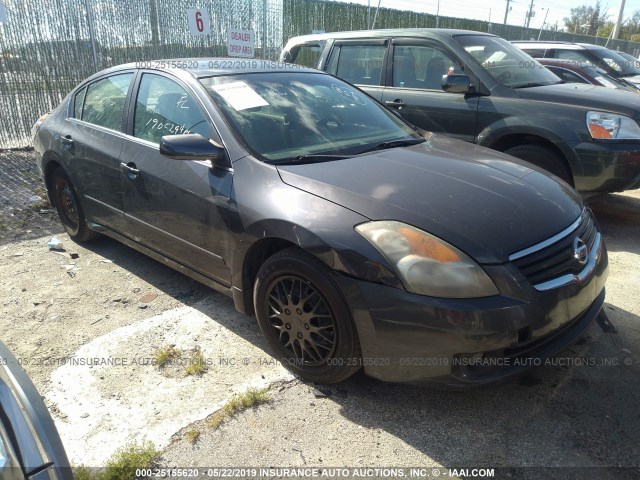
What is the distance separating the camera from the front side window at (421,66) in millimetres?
5379

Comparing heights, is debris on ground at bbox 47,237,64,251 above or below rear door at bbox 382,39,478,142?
below

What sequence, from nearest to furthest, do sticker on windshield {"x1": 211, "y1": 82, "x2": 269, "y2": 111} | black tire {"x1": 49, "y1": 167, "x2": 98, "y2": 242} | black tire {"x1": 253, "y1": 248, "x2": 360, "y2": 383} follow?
black tire {"x1": 253, "y1": 248, "x2": 360, "y2": 383}, sticker on windshield {"x1": 211, "y1": 82, "x2": 269, "y2": 111}, black tire {"x1": 49, "y1": 167, "x2": 98, "y2": 242}

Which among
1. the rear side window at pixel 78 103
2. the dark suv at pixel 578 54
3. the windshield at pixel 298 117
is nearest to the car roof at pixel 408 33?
the windshield at pixel 298 117

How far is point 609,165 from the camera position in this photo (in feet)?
14.7

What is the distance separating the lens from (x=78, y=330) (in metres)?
3.24

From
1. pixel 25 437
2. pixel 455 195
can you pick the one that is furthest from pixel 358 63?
pixel 25 437

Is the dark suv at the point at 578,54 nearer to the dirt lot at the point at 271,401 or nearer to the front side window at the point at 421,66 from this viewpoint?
the front side window at the point at 421,66

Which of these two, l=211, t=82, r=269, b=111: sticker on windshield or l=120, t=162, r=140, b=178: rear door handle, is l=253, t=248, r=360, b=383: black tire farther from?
l=120, t=162, r=140, b=178: rear door handle

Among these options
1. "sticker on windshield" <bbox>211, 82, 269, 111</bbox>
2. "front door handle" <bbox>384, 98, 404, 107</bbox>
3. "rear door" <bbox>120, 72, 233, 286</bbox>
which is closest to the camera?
"rear door" <bbox>120, 72, 233, 286</bbox>

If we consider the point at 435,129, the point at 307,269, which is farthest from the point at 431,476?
the point at 435,129

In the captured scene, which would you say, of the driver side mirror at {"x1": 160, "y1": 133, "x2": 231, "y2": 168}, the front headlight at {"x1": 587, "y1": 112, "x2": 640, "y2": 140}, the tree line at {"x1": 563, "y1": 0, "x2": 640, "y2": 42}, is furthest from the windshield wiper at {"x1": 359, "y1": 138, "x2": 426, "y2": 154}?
the tree line at {"x1": 563, "y1": 0, "x2": 640, "y2": 42}

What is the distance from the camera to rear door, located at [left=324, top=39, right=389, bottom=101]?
228 inches

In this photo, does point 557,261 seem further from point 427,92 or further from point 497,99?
point 427,92

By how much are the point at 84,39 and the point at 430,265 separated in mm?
8022
